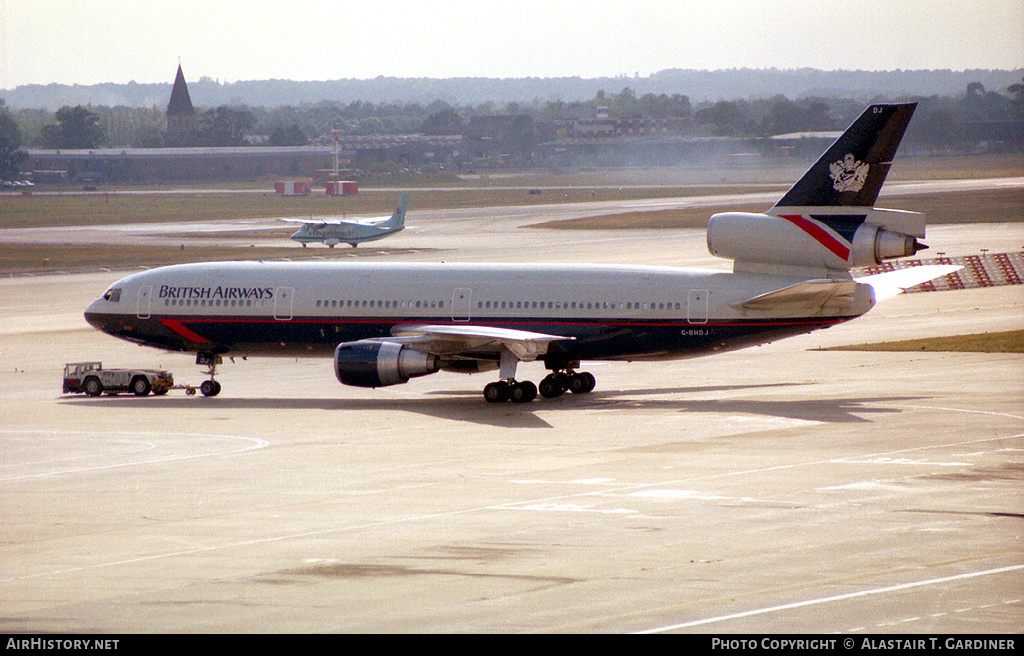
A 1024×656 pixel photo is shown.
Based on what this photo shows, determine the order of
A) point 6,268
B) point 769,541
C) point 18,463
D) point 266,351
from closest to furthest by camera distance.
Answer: point 769,541 → point 18,463 → point 266,351 → point 6,268

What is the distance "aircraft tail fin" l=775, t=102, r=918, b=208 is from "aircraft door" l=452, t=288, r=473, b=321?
1090 centimetres

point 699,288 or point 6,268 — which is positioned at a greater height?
point 699,288

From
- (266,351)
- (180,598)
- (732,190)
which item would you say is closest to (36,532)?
(180,598)

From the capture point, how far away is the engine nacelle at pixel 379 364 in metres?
41.2

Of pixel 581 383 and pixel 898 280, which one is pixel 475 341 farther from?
pixel 898 280

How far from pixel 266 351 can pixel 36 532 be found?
→ 22574mm

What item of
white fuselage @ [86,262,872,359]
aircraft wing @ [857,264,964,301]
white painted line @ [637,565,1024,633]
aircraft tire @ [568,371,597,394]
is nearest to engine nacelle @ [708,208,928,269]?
white fuselage @ [86,262,872,359]

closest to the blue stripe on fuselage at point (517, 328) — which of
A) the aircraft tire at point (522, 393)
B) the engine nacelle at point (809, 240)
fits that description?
the aircraft tire at point (522, 393)

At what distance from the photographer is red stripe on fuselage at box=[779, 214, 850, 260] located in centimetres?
4106

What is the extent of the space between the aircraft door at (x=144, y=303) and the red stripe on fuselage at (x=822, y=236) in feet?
74.2

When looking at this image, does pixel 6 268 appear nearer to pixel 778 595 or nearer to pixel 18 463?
pixel 18 463

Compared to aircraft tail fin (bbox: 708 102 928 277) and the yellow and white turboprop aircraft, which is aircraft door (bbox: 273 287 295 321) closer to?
aircraft tail fin (bbox: 708 102 928 277)

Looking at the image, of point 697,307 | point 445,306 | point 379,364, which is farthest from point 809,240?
point 379,364

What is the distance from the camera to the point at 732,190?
579 feet
